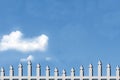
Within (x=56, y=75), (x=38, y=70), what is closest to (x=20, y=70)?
(x=38, y=70)

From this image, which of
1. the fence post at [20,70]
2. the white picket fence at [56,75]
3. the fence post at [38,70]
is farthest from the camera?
the fence post at [20,70]

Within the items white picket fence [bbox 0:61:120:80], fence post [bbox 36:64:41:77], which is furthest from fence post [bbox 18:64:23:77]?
fence post [bbox 36:64:41:77]

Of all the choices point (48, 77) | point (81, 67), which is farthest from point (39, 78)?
point (81, 67)

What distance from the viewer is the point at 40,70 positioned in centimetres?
3694

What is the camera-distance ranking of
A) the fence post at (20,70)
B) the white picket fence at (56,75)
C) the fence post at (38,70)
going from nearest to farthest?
1. the white picket fence at (56,75)
2. the fence post at (38,70)
3. the fence post at (20,70)

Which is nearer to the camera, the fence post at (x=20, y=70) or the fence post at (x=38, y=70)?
the fence post at (x=38, y=70)

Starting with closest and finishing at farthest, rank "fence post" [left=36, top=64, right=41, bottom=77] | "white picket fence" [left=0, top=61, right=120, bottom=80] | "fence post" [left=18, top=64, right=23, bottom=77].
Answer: "white picket fence" [left=0, top=61, right=120, bottom=80], "fence post" [left=36, top=64, right=41, bottom=77], "fence post" [left=18, top=64, right=23, bottom=77]

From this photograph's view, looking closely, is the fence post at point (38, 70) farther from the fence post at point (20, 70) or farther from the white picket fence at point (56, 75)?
the fence post at point (20, 70)

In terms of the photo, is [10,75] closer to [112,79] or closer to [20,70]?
[20,70]

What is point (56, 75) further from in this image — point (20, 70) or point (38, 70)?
point (20, 70)

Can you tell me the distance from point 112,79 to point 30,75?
6190 mm

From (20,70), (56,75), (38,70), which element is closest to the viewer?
(56,75)

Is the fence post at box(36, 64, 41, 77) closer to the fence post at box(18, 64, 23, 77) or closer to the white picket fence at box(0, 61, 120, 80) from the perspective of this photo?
the white picket fence at box(0, 61, 120, 80)

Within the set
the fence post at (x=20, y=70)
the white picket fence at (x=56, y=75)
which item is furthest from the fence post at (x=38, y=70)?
the fence post at (x=20, y=70)
